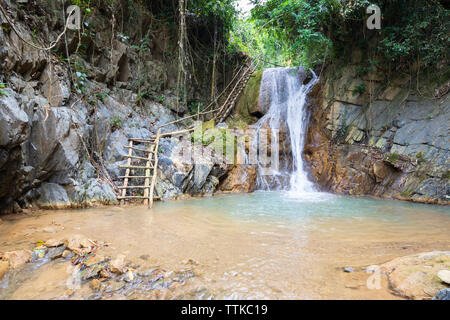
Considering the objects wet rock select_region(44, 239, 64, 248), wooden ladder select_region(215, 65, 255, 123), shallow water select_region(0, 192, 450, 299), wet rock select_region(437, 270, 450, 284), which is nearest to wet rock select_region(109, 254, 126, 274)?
shallow water select_region(0, 192, 450, 299)

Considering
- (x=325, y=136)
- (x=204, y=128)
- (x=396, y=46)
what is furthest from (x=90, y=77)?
(x=396, y=46)

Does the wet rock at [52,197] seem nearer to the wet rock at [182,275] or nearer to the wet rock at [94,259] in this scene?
the wet rock at [94,259]

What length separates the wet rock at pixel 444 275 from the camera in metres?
1.52

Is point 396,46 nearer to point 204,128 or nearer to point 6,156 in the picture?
point 204,128

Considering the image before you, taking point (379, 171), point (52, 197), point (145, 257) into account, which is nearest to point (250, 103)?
point (379, 171)

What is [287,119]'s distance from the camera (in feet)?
31.1

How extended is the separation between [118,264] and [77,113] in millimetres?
4665

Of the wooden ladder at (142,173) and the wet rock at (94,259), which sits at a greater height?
the wooden ladder at (142,173)

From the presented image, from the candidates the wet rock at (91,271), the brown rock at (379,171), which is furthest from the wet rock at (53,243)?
the brown rock at (379,171)

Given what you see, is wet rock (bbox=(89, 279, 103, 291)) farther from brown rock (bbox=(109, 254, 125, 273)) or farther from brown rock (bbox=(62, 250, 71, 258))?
brown rock (bbox=(62, 250, 71, 258))

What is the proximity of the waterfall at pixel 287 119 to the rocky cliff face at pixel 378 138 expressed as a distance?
16.0 inches

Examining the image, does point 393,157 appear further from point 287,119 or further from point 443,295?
point 443,295

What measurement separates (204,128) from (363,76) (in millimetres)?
6167

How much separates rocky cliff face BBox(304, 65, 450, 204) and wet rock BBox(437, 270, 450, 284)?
5478 millimetres
